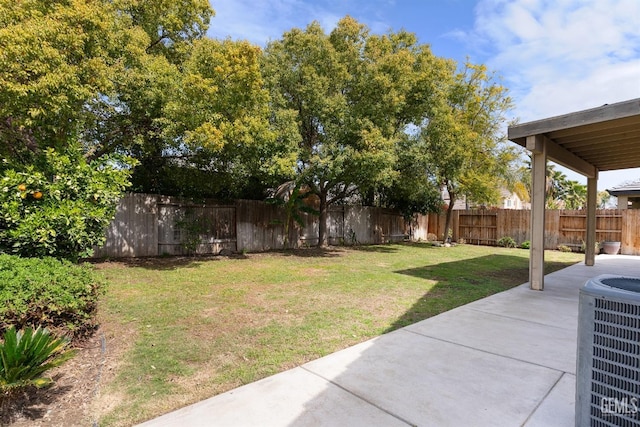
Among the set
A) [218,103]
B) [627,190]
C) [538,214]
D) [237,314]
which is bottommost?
[237,314]

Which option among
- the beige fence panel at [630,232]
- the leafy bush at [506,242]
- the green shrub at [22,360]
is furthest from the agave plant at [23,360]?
the beige fence panel at [630,232]

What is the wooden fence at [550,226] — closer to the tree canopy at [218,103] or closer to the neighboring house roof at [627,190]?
the tree canopy at [218,103]

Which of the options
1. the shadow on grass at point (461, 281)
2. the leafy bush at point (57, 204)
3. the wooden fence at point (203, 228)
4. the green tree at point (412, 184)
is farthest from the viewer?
the green tree at point (412, 184)

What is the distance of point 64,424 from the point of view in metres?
2.39

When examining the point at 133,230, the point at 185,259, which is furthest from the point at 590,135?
the point at 133,230

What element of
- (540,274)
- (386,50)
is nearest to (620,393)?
(540,274)

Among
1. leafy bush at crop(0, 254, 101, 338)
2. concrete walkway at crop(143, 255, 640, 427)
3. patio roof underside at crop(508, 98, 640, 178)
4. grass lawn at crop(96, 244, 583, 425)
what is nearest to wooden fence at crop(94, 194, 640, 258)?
grass lawn at crop(96, 244, 583, 425)

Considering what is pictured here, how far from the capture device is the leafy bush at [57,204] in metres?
Result: 4.70

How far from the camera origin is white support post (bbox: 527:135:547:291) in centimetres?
687

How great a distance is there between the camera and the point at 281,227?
1353 centimetres

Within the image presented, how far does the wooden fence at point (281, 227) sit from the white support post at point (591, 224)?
5678mm

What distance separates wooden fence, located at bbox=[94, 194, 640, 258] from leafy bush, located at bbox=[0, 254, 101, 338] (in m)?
6.32

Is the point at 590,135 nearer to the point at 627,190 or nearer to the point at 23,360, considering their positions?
the point at 23,360

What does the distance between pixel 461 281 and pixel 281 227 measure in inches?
302
